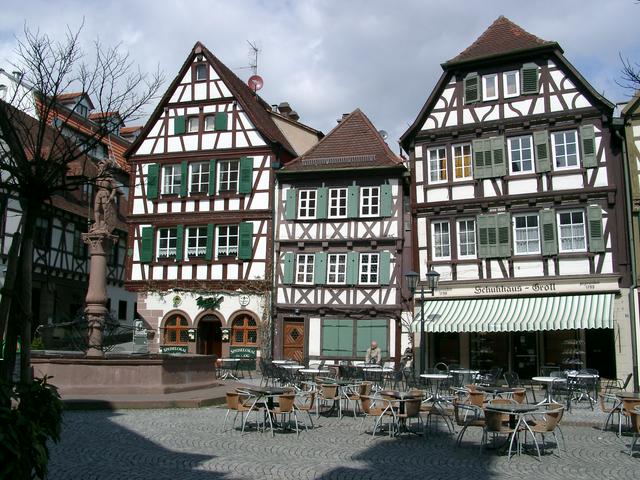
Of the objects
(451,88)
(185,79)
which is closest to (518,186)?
(451,88)

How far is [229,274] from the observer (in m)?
28.9

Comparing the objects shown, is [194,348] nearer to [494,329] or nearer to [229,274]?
[229,274]

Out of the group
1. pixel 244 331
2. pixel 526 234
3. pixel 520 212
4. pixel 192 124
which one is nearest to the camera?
pixel 526 234

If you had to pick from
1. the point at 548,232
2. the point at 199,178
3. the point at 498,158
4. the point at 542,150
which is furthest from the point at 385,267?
the point at 199,178

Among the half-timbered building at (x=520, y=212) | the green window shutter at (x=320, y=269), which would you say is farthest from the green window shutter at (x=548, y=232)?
the green window shutter at (x=320, y=269)

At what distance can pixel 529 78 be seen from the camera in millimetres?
24609

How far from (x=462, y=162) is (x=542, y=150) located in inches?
111

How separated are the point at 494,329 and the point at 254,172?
39.5ft

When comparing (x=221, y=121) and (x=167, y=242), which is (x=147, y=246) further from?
(x=221, y=121)

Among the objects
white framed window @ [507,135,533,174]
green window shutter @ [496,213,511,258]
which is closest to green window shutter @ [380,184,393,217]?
green window shutter @ [496,213,511,258]

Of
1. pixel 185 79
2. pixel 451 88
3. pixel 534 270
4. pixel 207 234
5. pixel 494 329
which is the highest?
pixel 185 79

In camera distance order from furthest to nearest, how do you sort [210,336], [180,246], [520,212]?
[210,336]
[180,246]
[520,212]

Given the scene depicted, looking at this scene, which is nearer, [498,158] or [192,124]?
[498,158]

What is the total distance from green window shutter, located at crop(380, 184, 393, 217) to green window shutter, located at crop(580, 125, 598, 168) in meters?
7.13
